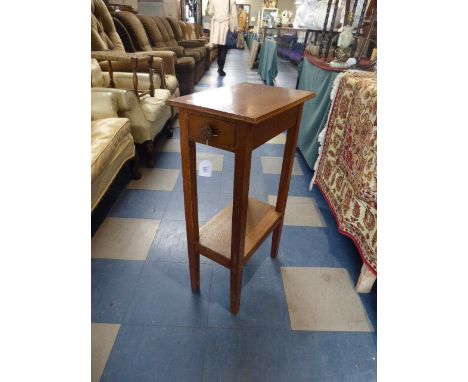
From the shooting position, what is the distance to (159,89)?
2.25m

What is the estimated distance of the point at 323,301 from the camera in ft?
3.40

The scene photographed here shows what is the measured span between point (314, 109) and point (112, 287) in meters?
1.66

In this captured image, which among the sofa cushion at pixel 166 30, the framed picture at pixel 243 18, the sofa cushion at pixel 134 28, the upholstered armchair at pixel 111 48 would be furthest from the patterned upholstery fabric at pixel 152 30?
the framed picture at pixel 243 18

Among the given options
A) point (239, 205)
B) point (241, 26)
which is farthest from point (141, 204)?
point (241, 26)

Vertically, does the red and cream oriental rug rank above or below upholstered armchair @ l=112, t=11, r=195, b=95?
below

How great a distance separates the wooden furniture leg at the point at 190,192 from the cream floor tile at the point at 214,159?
1.09 m

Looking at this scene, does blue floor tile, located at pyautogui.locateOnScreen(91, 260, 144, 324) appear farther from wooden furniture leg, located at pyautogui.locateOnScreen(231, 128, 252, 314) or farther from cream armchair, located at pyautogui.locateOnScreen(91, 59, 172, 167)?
cream armchair, located at pyautogui.locateOnScreen(91, 59, 172, 167)

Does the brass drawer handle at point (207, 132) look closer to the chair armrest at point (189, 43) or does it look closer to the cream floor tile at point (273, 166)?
the cream floor tile at point (273, 166)

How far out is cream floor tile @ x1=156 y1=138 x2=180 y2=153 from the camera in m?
2.27

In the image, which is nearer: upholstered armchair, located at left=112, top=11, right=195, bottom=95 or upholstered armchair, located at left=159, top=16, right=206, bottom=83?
upholstered armchair, located at left=112, top=11, right=195, bottom=95

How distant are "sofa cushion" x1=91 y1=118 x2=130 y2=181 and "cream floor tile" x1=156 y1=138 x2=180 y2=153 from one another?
2.43 ft

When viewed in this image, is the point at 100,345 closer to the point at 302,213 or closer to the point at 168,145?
the point at 302,213

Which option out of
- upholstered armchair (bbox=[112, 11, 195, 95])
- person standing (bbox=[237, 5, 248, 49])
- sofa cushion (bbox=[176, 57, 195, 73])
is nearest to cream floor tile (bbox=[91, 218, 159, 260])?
upholstered armchair (bbox=[112, 11, 195, 95])
